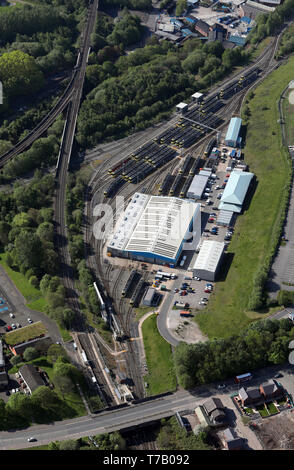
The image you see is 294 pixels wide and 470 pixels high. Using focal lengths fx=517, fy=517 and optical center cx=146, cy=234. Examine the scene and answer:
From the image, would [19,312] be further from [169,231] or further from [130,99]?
[130,99]

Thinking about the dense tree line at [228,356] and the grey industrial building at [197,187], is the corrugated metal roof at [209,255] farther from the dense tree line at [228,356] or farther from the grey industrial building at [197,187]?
the dense tree line at [228,356]

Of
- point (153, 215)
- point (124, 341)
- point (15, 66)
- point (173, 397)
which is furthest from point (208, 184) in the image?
point (15, 66)

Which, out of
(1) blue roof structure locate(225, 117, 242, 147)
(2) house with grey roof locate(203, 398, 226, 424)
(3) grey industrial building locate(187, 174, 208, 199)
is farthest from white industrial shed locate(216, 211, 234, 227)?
(2) house with grey roof locate(203, 398, 226, 424)

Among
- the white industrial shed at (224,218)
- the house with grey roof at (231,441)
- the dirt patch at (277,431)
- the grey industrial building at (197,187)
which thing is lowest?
the house with grey roof at (231,441)


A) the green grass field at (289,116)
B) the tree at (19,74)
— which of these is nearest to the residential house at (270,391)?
the green grass field at (289,116)

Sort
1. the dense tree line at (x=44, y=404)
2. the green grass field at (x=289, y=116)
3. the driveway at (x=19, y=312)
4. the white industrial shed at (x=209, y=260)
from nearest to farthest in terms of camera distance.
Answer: the dense tree line at (x=44, y=404) < the driveway at (x=19, y=312) < the white industrial shed at (x=209, y=260) < the green grass field at (x=289, y=116)

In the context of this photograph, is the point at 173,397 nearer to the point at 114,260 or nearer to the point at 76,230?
the point at 114,260

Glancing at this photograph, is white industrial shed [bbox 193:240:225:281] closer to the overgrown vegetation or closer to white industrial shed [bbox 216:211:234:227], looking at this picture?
white industrial shed [bbox 216:211:234:227]

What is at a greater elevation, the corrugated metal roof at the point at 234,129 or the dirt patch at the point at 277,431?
the corrugated metal roof at the point at 234,129

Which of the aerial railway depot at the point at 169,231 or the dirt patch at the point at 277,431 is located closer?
the dirt patch at the point at 277,431
